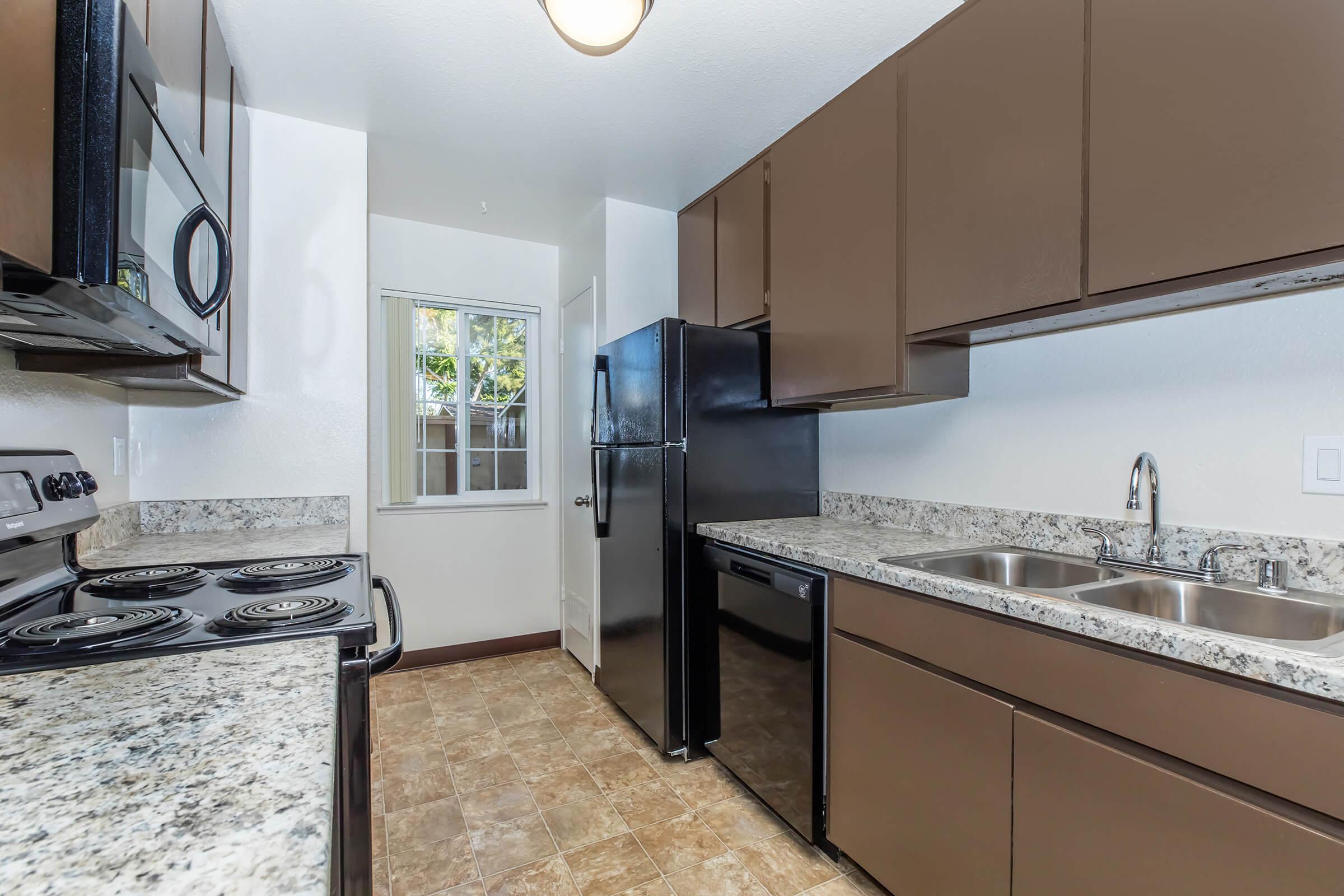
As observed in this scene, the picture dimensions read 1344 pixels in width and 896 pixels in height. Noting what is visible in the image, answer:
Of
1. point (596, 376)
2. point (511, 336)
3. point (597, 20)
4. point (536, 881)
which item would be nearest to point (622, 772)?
point (536, 881)

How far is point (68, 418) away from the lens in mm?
1633

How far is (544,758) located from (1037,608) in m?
1.92

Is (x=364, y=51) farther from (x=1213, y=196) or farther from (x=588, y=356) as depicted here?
(x=1213, y=196)

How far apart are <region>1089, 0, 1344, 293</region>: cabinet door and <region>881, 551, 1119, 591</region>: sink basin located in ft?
2.45

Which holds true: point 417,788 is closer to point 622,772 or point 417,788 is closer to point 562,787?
point 562,787

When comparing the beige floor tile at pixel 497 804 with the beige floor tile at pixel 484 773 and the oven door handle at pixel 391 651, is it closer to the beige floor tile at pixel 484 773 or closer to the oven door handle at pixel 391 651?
the beige floor tile at pixel 484 773

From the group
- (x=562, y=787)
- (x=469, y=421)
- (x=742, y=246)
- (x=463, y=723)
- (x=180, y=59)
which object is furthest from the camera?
(x=469, y=421)

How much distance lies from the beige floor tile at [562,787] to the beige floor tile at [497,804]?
0.10 feet

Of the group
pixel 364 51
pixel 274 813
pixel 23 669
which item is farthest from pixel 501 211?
pixel 274 813

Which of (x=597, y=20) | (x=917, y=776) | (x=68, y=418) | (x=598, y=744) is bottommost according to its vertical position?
(x=598, y=744)

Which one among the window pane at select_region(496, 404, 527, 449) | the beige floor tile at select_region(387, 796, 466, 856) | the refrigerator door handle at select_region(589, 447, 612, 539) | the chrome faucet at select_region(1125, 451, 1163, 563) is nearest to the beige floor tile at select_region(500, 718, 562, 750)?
the beige floor tile at select_region(387, 796, 466, 856)

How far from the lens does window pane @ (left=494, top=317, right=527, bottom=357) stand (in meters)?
3.72

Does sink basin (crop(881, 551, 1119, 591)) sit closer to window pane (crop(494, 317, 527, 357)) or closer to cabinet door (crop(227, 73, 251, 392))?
cabinet door (crop(227, 73, 251, 392))

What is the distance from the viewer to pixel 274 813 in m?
0.48
